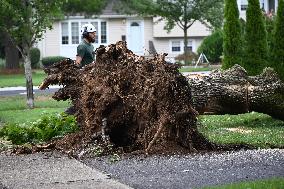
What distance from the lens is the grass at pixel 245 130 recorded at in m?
11.1

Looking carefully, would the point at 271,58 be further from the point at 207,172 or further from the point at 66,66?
the point at 207,172

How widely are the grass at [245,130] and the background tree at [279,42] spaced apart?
1.25 meters

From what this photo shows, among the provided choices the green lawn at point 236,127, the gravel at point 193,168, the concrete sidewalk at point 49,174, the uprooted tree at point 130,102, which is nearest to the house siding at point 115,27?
the green lawn at point 236,127

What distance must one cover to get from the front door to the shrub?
7.13 metres

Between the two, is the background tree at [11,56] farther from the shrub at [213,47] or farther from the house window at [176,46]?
the house window at [176,46]

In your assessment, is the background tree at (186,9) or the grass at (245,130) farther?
the background tree at (186,9)

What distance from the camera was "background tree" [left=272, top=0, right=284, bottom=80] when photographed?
15742 mm

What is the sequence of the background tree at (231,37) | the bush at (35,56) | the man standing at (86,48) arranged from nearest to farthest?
the man standing at (86,48), the background tree at (231,37), the bush at (35,56)

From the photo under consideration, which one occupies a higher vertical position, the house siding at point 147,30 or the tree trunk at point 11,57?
the house siding at point 147,30

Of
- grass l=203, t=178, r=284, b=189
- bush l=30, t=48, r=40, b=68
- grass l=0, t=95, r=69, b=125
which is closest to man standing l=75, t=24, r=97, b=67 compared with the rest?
grass l=0, t=95, r=69, b=125

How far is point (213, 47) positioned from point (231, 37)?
A: 26006mm

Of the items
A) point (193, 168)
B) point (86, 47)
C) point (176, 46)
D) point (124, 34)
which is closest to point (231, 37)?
point (86, 47)

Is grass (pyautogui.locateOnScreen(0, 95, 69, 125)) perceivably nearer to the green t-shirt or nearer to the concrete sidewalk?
the green t-shirt

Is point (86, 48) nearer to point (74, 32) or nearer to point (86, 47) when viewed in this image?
point (86, 47)
